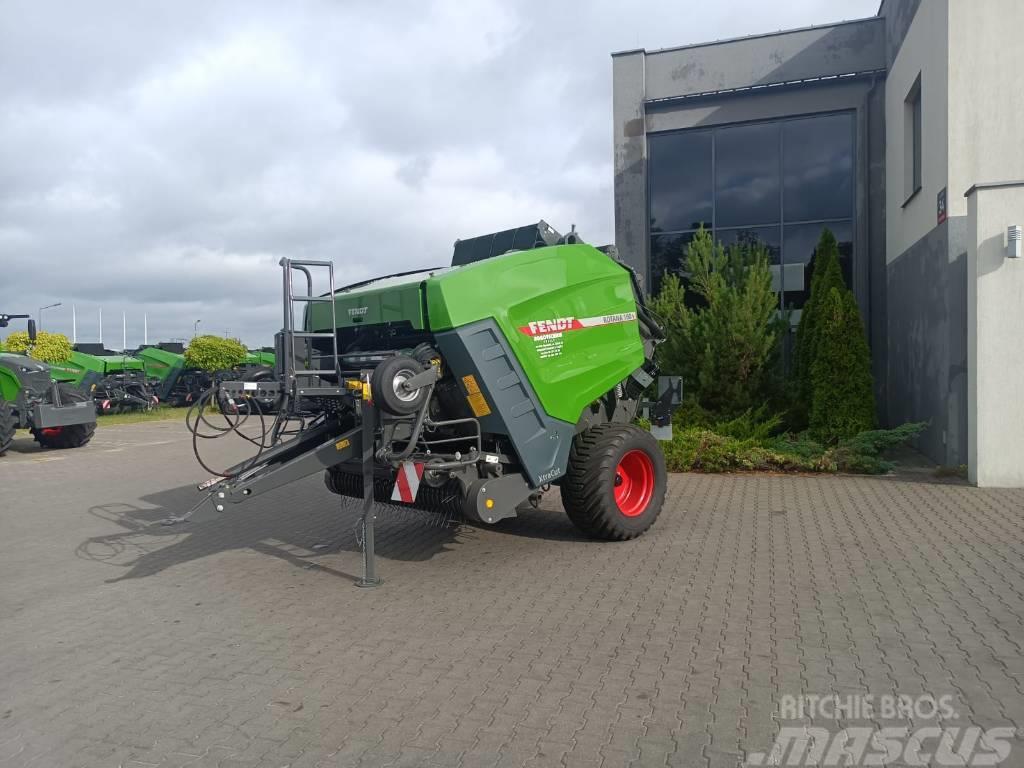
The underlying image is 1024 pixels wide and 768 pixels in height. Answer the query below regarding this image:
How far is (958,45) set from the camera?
366 inches

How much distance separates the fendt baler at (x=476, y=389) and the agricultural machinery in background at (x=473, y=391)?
0.4 inches

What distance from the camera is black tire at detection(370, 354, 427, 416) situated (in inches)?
203

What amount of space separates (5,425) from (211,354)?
487 inches

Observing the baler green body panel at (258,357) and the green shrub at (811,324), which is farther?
the baler green body panel at (258,357)

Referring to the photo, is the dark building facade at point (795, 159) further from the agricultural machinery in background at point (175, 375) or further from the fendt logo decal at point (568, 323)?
the agricultural machinery in background at point (175, 375)

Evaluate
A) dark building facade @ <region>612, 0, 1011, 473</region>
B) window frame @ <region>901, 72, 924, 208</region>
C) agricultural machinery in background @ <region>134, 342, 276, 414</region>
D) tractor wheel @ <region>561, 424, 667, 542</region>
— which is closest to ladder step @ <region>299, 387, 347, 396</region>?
tractor wheel @ <region>561, 424, 667, 542</region>

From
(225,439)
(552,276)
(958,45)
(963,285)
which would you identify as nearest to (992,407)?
(963,285)

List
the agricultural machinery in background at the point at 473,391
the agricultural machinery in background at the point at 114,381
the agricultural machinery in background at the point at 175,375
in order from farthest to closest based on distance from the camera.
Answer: the agricultural machinery in background at the point at 175,375 < the agricultural machinery in background at the point at 114,381 < the agricultural machinery in background at the point at 473,391

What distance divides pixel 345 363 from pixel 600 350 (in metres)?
2.14

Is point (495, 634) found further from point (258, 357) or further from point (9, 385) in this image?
point (258, 357)

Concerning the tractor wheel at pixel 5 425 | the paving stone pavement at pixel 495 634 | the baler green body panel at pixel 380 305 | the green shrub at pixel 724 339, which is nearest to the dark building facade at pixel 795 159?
the green shrub at pixel 724 339

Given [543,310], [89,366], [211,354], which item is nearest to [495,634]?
[543,310]

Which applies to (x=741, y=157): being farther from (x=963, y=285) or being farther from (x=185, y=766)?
(x=185, y=766)

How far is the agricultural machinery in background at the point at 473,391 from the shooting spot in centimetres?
547
